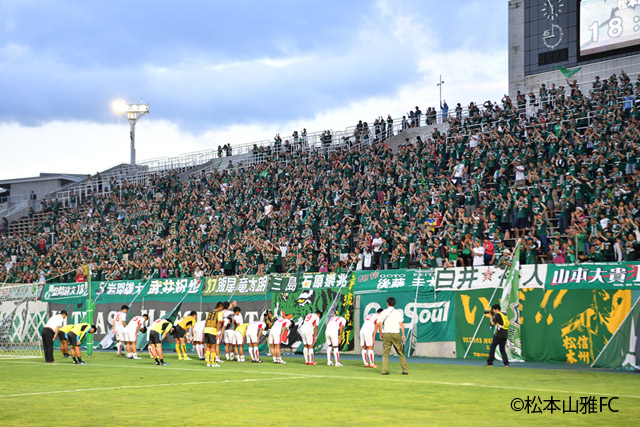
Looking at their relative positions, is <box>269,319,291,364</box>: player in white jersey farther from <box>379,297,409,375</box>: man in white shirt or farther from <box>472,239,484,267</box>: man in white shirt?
<box>472,239,484,267</box>: man in white shirt

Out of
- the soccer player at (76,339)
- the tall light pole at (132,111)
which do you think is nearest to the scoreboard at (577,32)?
the soccer player at (76,339)

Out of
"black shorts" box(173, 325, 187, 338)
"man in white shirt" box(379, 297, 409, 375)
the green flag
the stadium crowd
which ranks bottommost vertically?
"black shorts" box(173, 325, 187, 338)

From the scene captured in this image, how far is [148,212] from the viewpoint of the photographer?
5222 cm

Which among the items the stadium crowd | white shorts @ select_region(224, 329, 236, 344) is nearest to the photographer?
the stadium crowd

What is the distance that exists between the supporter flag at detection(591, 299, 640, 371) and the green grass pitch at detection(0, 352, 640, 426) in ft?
4.49

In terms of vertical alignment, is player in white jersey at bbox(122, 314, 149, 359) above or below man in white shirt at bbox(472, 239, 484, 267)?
below

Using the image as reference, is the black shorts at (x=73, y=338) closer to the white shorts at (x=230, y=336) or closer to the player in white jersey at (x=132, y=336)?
the player in white jersey at (x=132, y=336)

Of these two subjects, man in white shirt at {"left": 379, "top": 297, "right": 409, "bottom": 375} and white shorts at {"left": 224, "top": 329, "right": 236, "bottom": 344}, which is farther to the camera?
white shorts at {"left": 224, "top": 329, "right": 236, "bottom": 344}

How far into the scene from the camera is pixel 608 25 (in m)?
43.1

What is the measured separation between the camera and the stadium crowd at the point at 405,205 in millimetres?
30953

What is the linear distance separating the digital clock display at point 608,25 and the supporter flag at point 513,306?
2057 cm

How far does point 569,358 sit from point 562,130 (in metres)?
12.1

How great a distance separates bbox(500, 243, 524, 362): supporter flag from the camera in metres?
26.2

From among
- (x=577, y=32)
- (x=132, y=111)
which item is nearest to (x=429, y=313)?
(x=577, y=32)
